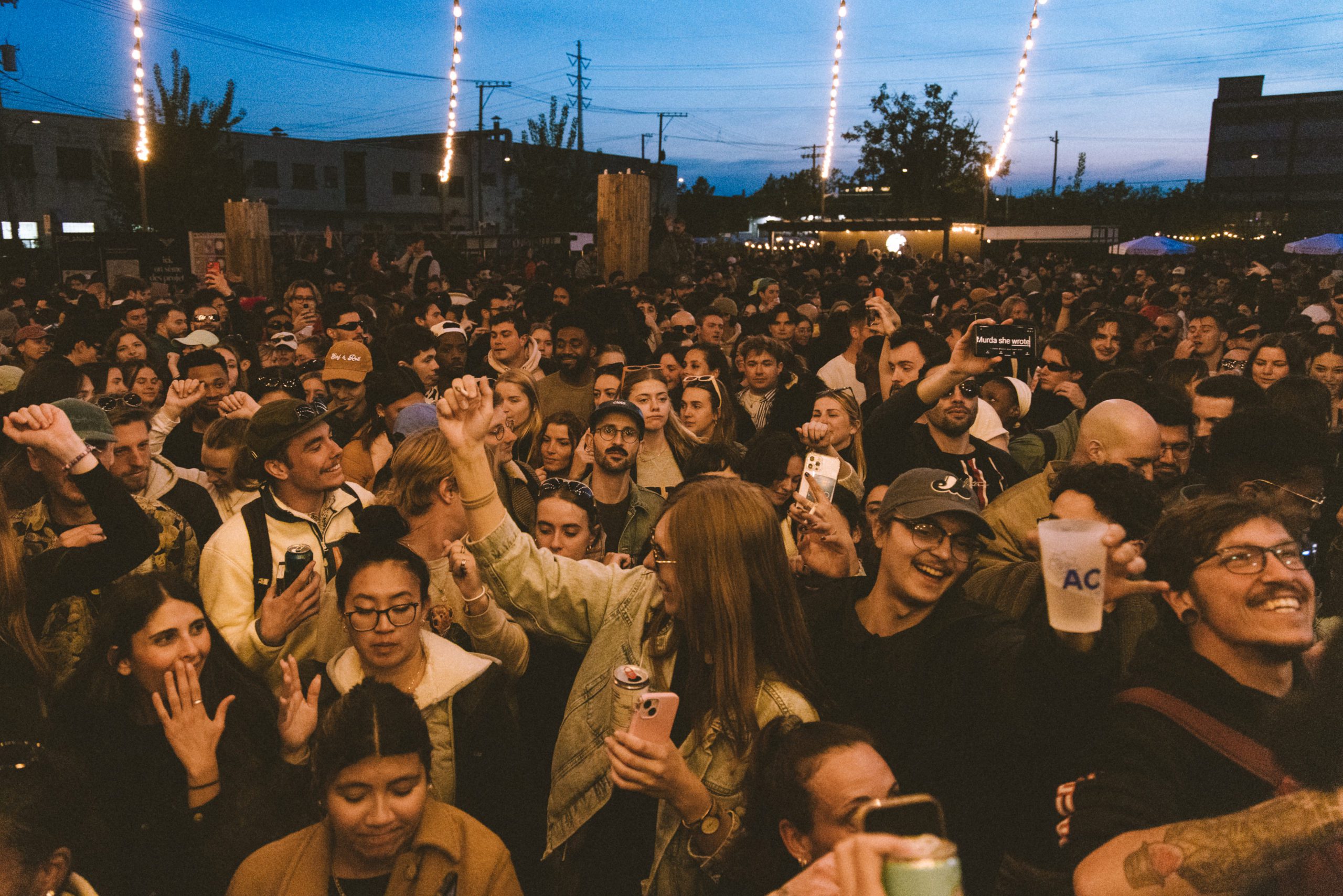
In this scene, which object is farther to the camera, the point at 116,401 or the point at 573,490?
the point at 116,401

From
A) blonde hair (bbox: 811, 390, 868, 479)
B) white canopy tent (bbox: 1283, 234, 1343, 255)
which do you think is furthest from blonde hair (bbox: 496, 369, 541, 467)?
white canopy tent (bbox: 1283, 234, 1343, 255)

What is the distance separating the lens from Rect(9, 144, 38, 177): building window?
119 feet

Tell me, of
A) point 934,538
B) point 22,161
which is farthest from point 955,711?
point 22,161

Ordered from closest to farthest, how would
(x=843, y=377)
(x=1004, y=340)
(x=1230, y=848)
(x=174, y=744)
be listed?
(x=1230, y=848) → (x=174, y=744) → (x=1004, y=340) → (x=843, y=377)

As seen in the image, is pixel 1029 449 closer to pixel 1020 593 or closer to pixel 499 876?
pixel 1020 593

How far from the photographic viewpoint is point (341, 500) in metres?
3.36

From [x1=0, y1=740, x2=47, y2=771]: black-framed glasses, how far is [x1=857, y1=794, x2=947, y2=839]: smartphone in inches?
73.0

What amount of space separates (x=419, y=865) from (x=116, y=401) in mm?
2656

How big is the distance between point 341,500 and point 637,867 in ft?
5.55

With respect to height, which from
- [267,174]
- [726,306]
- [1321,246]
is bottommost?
[726,306]

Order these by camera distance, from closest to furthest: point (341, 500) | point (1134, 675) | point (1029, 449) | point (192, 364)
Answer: point (1134, 675)
point (341, 500)
point (1029, 449)
point (192, 364)

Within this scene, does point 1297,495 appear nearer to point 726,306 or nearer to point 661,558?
point 661,558

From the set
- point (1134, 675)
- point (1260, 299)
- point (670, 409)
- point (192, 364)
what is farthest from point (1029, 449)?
point (1260, 299)

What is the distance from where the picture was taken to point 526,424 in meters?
4.90
